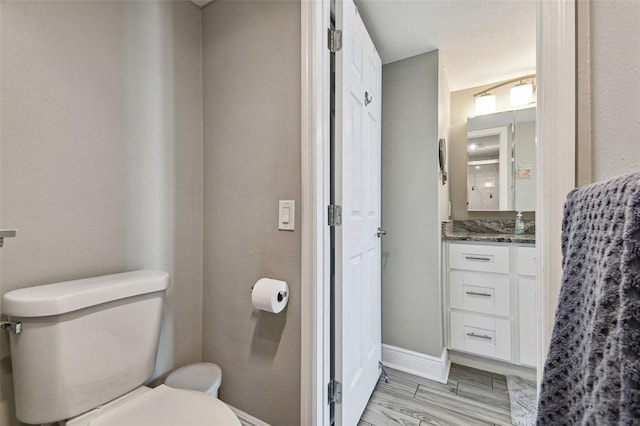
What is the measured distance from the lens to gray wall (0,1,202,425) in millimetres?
942

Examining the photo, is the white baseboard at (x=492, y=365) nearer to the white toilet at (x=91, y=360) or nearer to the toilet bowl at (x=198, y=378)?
the toilet bowl at (x=198, y=378)

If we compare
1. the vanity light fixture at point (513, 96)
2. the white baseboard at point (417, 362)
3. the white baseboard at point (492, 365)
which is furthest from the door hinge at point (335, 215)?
the vanity light fixture at point (513, 96)

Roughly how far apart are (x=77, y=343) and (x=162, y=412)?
35 centimetres

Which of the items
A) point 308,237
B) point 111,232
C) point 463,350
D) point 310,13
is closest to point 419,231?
point 463,350

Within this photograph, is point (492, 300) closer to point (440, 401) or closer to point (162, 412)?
point (440, 401)

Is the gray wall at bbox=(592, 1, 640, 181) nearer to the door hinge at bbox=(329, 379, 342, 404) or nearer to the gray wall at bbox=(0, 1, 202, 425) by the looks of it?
the door hinge at bbox=(329, 379, 342, 404)

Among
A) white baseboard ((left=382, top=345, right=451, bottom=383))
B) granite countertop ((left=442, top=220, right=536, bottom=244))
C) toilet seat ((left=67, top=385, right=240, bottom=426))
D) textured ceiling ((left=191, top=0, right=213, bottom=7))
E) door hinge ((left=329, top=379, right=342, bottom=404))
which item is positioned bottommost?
white baseboard ((left=382, top=345, right=451, bottom=383))

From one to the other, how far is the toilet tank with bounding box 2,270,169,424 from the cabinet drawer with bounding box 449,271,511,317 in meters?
2.00

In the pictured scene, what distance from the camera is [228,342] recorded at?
1.36 metres

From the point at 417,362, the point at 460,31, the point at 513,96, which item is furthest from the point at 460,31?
the point at 417,362

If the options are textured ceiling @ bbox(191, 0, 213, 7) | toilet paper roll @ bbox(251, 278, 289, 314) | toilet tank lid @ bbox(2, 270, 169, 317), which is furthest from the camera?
textured ceiling @ bbox(191, 0, 213, 7)

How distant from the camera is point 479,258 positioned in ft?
6.72

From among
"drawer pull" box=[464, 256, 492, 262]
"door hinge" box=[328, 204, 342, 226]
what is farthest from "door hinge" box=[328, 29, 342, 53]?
"drawer pull" box=[464, 256, 492, 262]

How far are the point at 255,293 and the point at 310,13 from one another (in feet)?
3.76
